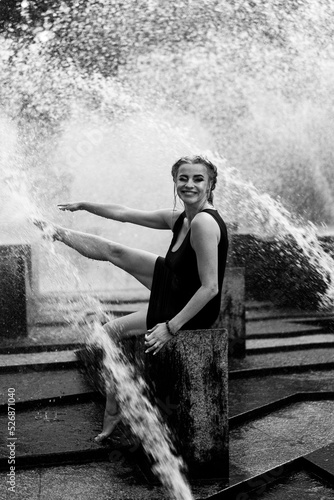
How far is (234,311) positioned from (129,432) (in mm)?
2823

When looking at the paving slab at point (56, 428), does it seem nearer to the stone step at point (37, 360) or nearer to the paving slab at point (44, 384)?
the paving slab at point (44, 384)

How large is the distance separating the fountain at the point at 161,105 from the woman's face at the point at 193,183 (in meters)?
8.28

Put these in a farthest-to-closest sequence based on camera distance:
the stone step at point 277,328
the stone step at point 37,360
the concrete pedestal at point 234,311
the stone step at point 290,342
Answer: the stone step at point 277,328 < the stone step at point 290,342 < the concrete pedestal at point 234,311 < the stone step at point 37,360

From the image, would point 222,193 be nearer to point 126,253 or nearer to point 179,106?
point 179,106

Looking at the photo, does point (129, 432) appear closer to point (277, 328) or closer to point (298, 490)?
point (298, 490)

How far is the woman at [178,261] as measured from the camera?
3.58 meters

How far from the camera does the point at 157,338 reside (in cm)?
356

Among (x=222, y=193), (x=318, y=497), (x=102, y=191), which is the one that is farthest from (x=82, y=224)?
(x=318, y=497)

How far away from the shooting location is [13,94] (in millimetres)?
15352

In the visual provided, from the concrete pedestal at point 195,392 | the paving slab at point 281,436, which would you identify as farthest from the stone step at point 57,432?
Result: the paving slab at point 281,436

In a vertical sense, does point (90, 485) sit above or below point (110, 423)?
below

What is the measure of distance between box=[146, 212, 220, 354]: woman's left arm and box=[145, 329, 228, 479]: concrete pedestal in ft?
0.23

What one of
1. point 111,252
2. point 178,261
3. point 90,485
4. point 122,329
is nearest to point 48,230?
point 111,252

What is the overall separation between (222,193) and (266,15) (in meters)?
5.50
